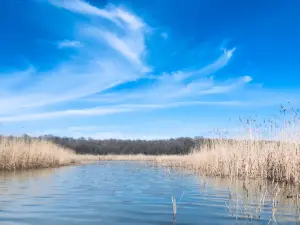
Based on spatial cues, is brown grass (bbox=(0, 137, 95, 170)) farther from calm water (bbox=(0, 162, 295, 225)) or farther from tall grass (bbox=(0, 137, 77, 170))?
calm water (bbox=(0, 162, 295, 225))

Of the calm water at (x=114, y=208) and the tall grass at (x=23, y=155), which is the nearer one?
the calm water at (x=114, y=208)

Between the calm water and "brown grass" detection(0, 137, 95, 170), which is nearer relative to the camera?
the calm water

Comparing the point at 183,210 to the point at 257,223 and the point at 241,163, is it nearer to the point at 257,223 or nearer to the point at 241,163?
the point at 257,223

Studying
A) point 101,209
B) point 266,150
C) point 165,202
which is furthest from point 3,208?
point 266,150

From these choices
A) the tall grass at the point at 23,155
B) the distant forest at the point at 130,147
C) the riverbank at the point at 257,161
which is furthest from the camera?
the distant forest at the point at 130,147

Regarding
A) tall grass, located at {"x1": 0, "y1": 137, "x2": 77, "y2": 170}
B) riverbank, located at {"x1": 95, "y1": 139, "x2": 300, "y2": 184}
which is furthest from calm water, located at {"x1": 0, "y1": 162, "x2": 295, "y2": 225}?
tall grass, located at {"x1": 0, "y1": 137, "x2": 77, "y2": 170}

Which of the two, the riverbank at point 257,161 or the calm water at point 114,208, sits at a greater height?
the riverbank at point 257,161

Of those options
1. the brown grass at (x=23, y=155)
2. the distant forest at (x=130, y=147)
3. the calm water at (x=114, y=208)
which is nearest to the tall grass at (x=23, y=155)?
the brown grass at (x=23, y=155)

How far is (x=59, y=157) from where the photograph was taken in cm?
2458

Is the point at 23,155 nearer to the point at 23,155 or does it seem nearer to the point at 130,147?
the point at 23,155

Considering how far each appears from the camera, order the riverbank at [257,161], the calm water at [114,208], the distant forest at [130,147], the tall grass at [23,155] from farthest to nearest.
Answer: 1. the distant forest at [130,147]
2. the tall grass at [23,155]
3. the riverbank at [257,161]
4. the calm water at [114,208]

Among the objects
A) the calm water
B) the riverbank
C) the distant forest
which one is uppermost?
the distant forest

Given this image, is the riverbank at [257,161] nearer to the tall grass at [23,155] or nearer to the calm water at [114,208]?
the calm water at [114,208]

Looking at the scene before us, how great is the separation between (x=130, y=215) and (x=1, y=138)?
15339mm
